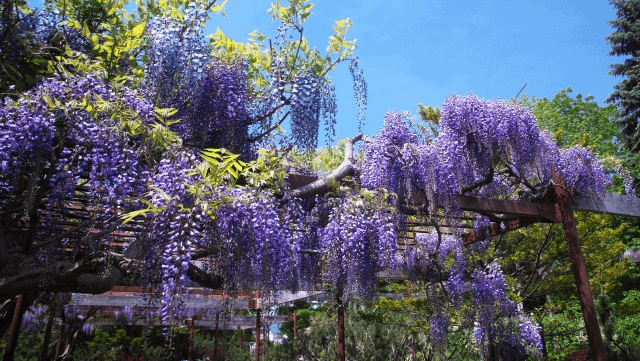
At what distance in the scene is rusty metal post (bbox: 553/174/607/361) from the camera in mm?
5664

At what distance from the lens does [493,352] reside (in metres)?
7.02

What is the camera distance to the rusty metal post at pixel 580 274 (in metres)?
5.66

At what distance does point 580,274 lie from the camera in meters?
5.98

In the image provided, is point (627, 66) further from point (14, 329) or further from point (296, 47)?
point (14, 329)

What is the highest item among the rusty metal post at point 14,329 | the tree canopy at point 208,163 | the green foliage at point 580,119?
the green foliage at point 580,119

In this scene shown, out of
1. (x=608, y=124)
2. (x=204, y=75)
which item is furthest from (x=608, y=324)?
(x=608, y=124)

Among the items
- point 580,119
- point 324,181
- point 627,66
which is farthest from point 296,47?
point 580,119

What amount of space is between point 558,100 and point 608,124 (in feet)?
6.61

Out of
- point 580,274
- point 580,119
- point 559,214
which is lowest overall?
point 580,274

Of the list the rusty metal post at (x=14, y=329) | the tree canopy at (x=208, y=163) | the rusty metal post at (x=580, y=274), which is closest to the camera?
the tree canopy at (x=208, y=163)

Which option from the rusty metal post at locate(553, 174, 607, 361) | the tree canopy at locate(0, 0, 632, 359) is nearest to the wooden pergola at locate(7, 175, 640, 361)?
the rusty metal post at locate(553, 174, 607, 361)

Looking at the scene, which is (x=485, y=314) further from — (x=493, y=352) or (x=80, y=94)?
(x=80, y=94)

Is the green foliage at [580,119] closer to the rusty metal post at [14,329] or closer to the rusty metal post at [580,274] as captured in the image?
the rusty metal post at [580,274]

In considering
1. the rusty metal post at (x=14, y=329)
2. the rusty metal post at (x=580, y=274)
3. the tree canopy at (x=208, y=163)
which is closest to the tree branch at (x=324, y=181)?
the tree canopy at (x=208, y=163)
